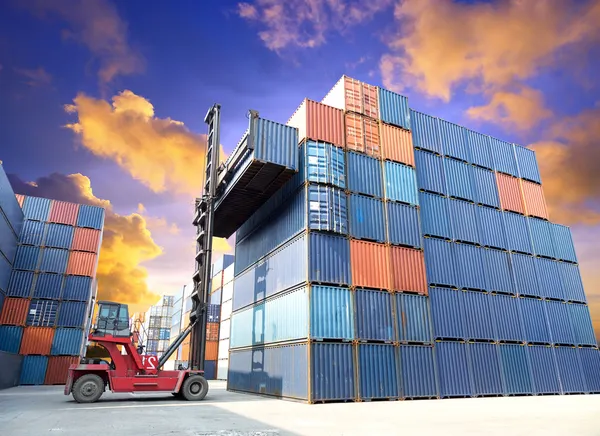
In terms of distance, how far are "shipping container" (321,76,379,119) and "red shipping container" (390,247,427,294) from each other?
8141mm

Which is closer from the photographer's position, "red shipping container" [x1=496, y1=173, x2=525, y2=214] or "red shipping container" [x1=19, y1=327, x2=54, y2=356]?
"red shipping container" [x1=496, y1=173, x2=525, y2=214]

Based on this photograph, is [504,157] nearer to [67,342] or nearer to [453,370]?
[453,370]

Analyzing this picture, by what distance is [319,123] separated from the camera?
21.6 meters

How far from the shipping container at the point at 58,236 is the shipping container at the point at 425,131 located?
32293mm

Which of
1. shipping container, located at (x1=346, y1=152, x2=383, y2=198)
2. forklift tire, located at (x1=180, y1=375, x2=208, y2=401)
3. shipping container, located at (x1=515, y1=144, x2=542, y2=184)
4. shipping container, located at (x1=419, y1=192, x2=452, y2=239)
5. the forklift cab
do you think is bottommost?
forklift tire, located at (x1=180, y1=375, x2=208, y2=401)

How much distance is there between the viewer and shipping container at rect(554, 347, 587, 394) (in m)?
23.5

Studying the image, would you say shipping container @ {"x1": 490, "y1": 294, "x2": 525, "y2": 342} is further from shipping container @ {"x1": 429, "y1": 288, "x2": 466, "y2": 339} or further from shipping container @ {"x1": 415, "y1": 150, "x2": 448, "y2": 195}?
shipping container @ {"x1": 415, "y1": 150, "x2": 448, "y2": 195}

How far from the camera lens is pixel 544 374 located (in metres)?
23.0

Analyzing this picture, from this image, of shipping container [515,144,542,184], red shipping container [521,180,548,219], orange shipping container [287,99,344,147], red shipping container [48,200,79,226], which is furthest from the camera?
red shipping container [48,200,79,226]

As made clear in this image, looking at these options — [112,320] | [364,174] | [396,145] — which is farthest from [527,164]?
[112,320]

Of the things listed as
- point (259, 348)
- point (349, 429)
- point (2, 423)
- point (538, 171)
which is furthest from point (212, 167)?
point (538, 171)

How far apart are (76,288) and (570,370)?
38747 millimetres

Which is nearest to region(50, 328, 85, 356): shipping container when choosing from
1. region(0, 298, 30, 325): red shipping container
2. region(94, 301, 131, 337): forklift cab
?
region(0, 298, 30, 325): red shipping container

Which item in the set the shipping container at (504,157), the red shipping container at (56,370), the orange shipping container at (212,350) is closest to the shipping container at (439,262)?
the shipping container at (504,157)
